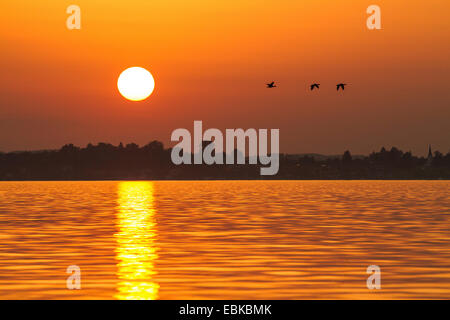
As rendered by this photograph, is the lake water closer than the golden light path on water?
No

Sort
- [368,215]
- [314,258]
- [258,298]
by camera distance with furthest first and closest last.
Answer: [368,215] < [314,258] < [258,298]

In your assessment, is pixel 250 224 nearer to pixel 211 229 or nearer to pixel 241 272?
pixel 211 229

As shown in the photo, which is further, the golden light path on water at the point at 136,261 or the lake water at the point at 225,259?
the lake water at the point at 225,259

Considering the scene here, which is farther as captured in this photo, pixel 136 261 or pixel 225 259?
pixel 225 259

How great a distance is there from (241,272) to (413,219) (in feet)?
123

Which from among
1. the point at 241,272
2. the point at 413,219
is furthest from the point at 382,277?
the point at 413,219

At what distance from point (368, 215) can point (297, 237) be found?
2675cm

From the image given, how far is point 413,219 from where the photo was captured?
6844 centimetres

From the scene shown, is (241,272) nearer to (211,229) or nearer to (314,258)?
(314,258)

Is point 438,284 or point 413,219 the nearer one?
point 438,284

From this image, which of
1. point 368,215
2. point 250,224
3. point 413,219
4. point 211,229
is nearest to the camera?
point 211,229

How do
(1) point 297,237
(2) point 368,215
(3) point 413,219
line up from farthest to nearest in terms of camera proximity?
(2) point 368,215, (3) point 413,219, (1) point 297,237

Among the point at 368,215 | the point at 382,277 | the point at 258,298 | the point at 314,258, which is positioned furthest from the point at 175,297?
the point at 368,215
